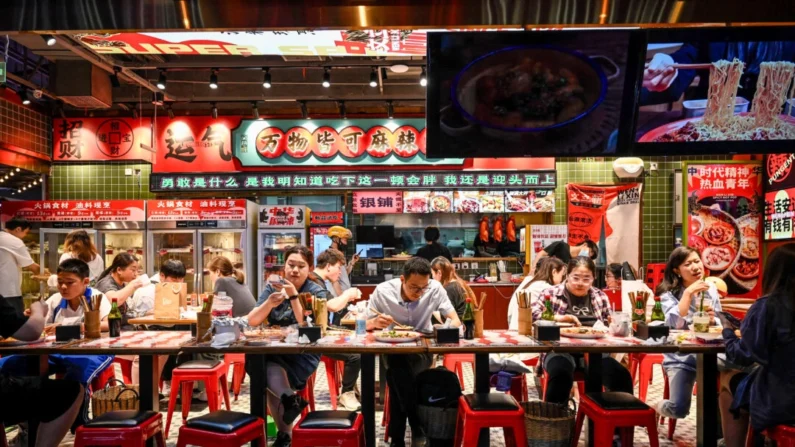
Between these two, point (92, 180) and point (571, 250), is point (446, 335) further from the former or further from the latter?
point (92, 180)

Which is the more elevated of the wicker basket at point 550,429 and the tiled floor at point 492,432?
the wicker basket at point 550,429

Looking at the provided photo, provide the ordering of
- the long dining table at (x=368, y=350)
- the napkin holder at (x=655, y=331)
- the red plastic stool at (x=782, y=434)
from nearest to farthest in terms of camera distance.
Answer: the red plastic stool at (x=782, y=434) < the long dining table at (x=368, y=350) < the napkin holder at (x=655, y=331)

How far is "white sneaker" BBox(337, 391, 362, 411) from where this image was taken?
18.4 feet

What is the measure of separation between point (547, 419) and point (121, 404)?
286cm

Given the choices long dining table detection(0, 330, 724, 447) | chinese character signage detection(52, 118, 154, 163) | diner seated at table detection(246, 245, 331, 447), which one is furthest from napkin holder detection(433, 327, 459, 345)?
chinese character signage detection(52, 118, 154, 163)

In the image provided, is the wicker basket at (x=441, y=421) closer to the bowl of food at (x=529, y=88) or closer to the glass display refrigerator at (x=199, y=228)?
the bowl of food at (x=529, y=88)

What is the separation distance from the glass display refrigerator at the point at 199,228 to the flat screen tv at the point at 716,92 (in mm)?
6597

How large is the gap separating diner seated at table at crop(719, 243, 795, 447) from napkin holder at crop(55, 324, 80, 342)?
3768mm

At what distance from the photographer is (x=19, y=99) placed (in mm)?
9273

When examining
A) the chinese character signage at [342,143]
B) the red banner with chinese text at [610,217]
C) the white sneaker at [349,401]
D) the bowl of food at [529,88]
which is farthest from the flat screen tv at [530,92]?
the red banner with chinese text at [610,217]

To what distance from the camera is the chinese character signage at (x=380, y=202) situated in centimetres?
996

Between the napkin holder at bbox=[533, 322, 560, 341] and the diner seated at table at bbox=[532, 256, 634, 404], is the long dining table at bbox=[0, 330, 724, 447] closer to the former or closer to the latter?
the napkin holder at bbox=[533, 322, 560, 341]

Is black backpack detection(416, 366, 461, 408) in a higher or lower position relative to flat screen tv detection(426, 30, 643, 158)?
lower

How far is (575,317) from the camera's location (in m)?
4.62
